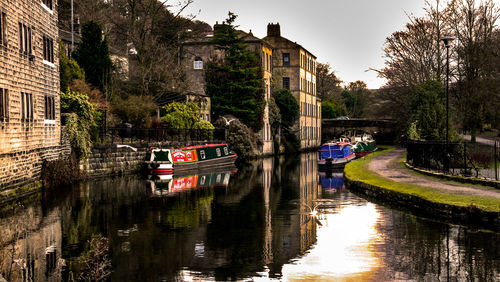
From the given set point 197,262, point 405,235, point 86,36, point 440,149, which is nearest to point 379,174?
point 440,149

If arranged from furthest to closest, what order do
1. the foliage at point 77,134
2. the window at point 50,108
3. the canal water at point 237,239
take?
the foliage at point 77,134 → the window at point 50,108 → the canal water at point 237,239

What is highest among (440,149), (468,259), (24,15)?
(24,15)

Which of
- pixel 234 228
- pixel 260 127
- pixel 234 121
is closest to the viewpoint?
pixel 234 228

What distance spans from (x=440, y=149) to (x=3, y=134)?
1732 cm

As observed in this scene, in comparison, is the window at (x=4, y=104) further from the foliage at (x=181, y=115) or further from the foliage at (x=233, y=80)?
the foliage at (x=233, y=80)

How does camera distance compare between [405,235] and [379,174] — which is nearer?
[405,235]

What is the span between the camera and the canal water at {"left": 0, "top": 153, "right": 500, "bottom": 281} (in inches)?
394

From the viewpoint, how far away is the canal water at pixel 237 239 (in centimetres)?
1002

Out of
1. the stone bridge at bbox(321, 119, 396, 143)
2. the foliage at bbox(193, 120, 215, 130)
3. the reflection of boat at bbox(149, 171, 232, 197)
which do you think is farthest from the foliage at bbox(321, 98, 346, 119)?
the reflection of boat at bbox(149, 171, 232, 197)

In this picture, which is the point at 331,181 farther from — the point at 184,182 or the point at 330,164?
the point at 184,182

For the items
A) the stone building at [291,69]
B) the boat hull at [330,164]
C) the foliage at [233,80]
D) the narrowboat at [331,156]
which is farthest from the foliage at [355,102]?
the boat hull at [330,164]

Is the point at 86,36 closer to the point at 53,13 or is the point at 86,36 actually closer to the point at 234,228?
the point at 53,13

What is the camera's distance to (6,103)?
58.9ft

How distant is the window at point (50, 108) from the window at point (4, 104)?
4.60 m
